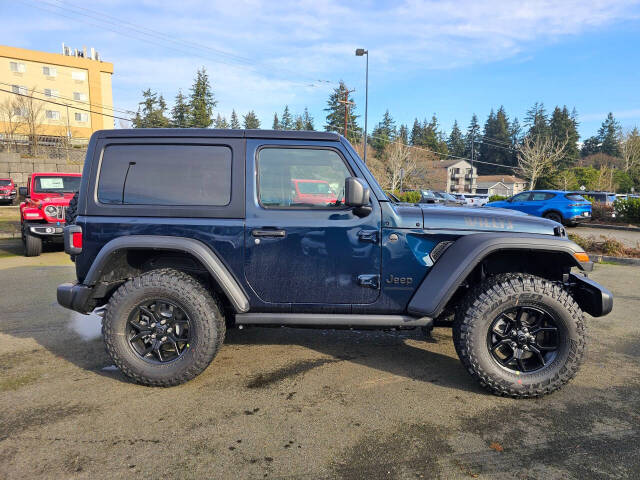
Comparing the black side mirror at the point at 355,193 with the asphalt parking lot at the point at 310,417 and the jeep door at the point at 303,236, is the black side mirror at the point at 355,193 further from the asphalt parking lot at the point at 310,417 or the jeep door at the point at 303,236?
the asphalt parking lot at the point at 310,417

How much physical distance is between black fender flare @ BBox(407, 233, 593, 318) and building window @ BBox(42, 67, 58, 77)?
6475 cm

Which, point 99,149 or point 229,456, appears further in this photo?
point 99,149

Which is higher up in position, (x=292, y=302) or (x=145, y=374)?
(x=292, y=302)

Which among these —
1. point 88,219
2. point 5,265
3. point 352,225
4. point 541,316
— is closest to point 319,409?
point 352,225

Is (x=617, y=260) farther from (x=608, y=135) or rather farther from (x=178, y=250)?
(x=608, y=135)

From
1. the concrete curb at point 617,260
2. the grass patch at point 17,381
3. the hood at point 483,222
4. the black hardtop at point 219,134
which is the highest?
the black hardtop at point 219,134

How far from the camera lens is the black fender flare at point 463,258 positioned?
118 inches

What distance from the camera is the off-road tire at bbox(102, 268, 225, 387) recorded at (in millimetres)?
3146

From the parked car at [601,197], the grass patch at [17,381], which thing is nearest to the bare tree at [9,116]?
the grass patch at [17,381]

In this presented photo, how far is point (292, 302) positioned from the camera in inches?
128

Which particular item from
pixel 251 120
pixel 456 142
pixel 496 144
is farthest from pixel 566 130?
pixel 251 120

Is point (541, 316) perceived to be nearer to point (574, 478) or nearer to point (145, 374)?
point (574, 478)

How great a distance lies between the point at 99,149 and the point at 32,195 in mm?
7896

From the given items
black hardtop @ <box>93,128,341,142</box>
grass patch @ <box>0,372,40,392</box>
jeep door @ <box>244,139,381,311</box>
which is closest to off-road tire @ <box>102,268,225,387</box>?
jeep door @ <box>244,139,381,311</box>
